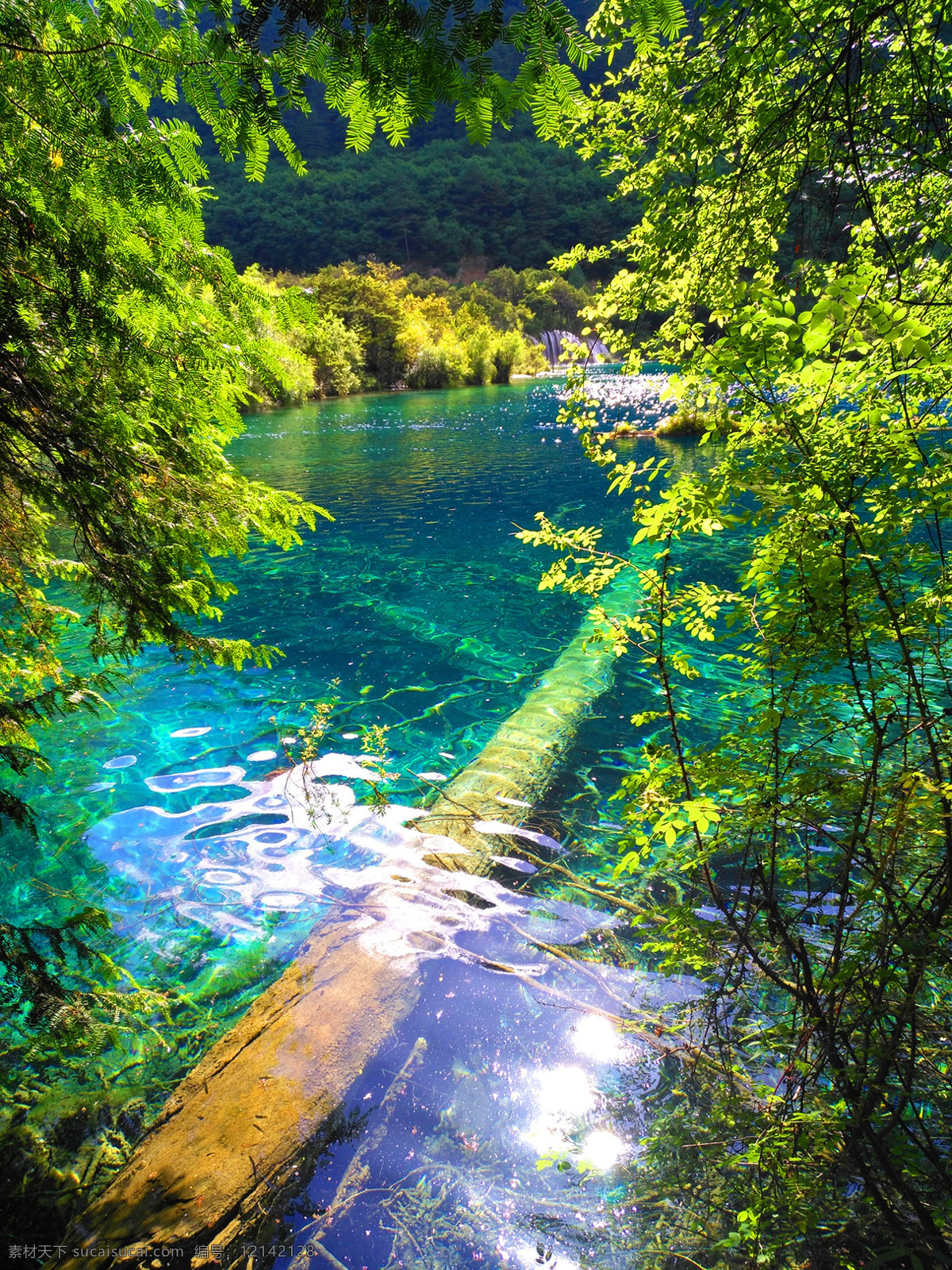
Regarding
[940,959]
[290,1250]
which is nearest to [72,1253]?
[290,1250]

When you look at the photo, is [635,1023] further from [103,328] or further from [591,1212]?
[103,328]

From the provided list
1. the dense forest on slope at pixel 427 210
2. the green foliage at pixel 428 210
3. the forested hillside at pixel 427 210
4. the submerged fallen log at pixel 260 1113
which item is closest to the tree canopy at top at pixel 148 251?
the submerged fallen log at pixel 260 1113

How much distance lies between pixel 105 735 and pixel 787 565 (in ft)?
21.8

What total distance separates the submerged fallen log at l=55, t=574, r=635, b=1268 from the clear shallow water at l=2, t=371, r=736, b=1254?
0.13 meters

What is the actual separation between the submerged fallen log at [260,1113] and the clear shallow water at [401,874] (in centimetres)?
13

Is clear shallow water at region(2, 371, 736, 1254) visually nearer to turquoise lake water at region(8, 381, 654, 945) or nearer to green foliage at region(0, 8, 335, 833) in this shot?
turquoise lake water at region(8, 381, 654, 945)

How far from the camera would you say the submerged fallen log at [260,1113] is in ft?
7.05

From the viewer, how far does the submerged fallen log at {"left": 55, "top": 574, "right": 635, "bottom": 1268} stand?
215cm

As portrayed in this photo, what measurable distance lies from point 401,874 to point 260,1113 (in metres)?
1.69

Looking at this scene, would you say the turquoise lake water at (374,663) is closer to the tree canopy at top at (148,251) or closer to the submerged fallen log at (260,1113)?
the submerged fallen log at (260,1113)

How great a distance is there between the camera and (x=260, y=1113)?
256 cm

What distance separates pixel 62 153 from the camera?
2322 mm

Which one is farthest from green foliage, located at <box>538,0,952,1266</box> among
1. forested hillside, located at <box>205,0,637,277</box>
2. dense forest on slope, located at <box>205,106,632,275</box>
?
dense forest on slope, located at <box>205,106,632,275</box>

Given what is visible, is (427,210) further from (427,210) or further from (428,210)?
(428,210)
